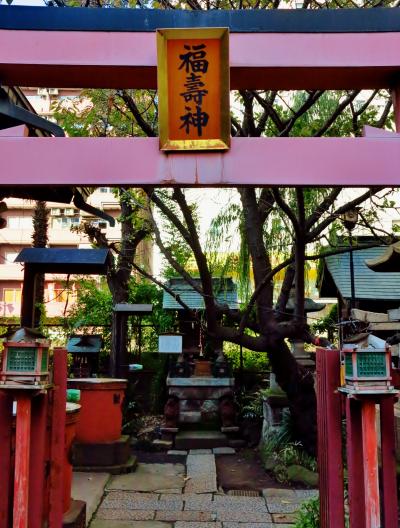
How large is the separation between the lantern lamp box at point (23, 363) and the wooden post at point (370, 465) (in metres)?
2.26

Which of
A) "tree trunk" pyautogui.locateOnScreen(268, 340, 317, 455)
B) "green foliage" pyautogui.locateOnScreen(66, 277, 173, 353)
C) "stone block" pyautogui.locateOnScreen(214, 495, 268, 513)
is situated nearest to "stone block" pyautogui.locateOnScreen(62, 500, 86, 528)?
"stone block" pyautogui.locateOnScreen(214, 495, 268, 513)

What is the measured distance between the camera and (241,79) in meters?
4.20

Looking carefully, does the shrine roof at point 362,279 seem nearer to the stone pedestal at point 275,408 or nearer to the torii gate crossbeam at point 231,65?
the stone pedestal at point 275,408

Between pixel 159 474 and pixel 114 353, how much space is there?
2860mm

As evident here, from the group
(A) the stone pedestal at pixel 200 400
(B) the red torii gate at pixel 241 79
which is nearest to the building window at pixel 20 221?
(A) the stone pedestal at pixel 200 400

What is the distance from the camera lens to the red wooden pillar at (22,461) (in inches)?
138

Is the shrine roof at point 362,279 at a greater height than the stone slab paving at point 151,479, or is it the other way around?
the shrine roof at point 362,279

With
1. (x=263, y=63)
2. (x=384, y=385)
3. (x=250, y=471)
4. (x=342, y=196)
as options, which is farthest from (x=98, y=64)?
(x=250, y=471)

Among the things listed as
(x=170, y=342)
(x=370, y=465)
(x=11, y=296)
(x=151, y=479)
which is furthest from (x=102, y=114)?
(x=11, y=296)

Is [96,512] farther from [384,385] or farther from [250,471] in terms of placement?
[384,385]

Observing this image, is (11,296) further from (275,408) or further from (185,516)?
(185,516)

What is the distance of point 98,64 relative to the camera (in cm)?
393

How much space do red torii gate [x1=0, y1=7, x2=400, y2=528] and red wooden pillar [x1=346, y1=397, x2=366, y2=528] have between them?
1 centimetres

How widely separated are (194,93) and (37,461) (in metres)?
2.91
